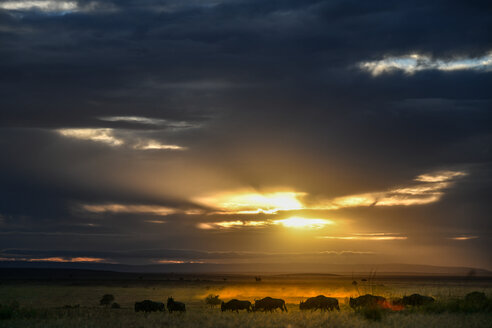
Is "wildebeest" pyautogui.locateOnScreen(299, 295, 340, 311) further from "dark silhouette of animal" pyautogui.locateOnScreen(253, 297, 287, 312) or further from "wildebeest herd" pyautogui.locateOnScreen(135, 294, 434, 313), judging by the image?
"dark silhouette of animal" pyautogui.locateOnScreen(253, 297, 287, 312)

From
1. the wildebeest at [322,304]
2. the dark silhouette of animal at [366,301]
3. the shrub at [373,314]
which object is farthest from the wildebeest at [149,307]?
the shrub at [373,314]

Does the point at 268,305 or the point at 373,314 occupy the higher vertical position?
the point at 373,314

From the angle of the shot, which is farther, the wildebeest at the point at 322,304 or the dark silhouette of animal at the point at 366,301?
the wildebeest at the point at 322,304

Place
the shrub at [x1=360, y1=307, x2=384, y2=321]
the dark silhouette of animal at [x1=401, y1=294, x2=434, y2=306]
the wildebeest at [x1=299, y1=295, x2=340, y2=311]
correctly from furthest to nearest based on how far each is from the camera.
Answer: the wildebeest at [x1=299, y1=295, x2=340, y2=311] → the dark silhouette of animal at [x1=401, y1=294, x2=434, y2=306] → the shrub at [x1=360, y1=307, x2=384, y2=321]

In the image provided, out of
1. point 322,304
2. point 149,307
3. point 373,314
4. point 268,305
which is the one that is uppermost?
point 373,314

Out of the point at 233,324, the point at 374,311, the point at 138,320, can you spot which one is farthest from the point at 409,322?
the point at 138,320

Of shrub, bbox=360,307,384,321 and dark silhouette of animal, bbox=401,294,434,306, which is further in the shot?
dark silhouette of animal, bbox=401,294,434,306

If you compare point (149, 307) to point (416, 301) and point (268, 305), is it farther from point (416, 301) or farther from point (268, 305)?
point (416, 301)

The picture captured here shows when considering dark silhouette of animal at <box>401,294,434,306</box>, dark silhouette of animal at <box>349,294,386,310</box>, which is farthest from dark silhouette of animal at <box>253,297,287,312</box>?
dark silhouette of animal at <box>401,294,434,306</box>

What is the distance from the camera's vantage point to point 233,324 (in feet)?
78.1

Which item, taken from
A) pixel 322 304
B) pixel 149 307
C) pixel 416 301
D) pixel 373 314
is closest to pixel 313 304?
pixel 322 304

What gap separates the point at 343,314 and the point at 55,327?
14368mm

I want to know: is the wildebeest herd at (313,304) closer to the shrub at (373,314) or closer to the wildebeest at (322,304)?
the wildebeest at (322,304)

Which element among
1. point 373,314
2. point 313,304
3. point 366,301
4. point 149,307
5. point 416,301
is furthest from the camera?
point 149,307
